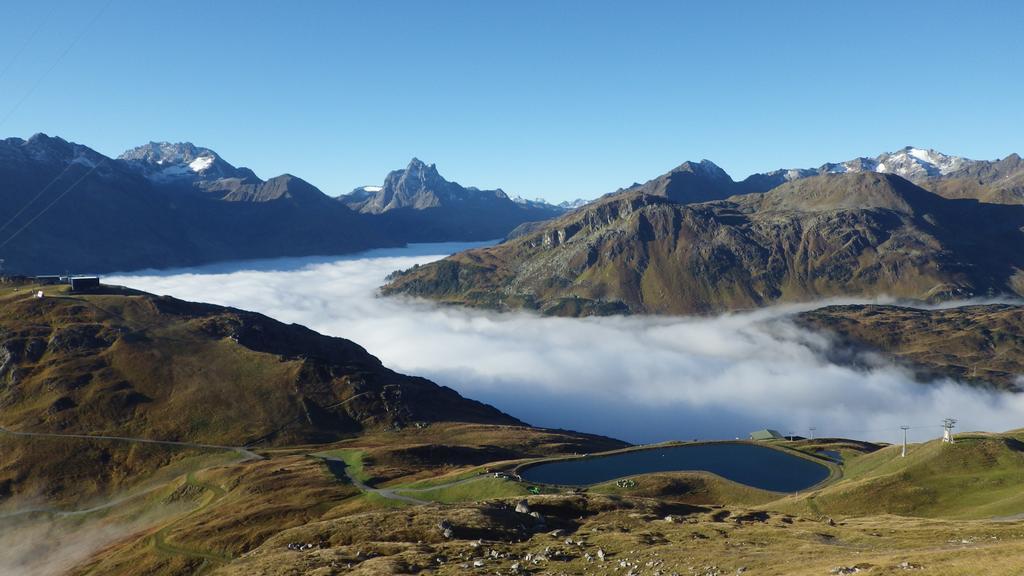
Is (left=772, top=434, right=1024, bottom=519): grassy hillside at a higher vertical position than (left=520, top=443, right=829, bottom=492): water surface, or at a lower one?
higher

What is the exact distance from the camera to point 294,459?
171750 millimetres

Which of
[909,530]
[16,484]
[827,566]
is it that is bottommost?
[16,484]

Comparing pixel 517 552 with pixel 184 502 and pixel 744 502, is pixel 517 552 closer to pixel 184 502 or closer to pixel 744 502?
pixel 744 502

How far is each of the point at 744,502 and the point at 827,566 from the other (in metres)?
83.9

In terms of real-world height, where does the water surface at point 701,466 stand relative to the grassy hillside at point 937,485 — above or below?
below

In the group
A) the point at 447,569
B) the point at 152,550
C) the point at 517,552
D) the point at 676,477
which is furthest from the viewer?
the point at 676,477

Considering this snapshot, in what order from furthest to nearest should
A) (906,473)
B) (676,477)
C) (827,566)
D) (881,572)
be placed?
(676,477), (906,473), (827,566), (881,572)

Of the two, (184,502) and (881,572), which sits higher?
(881,572)

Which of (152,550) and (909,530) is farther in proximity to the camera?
(152,550)

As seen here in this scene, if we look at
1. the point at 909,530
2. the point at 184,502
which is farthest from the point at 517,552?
the point at 184,502

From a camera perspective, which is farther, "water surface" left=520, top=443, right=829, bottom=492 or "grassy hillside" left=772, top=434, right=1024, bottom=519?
"water surface" left=520, top=443, right=829, bottom=492

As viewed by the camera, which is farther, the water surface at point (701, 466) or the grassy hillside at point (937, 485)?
the water surface at point (701, 466)

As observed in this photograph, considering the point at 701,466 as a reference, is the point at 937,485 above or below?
above

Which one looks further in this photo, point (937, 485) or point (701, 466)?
point (701, 466)
